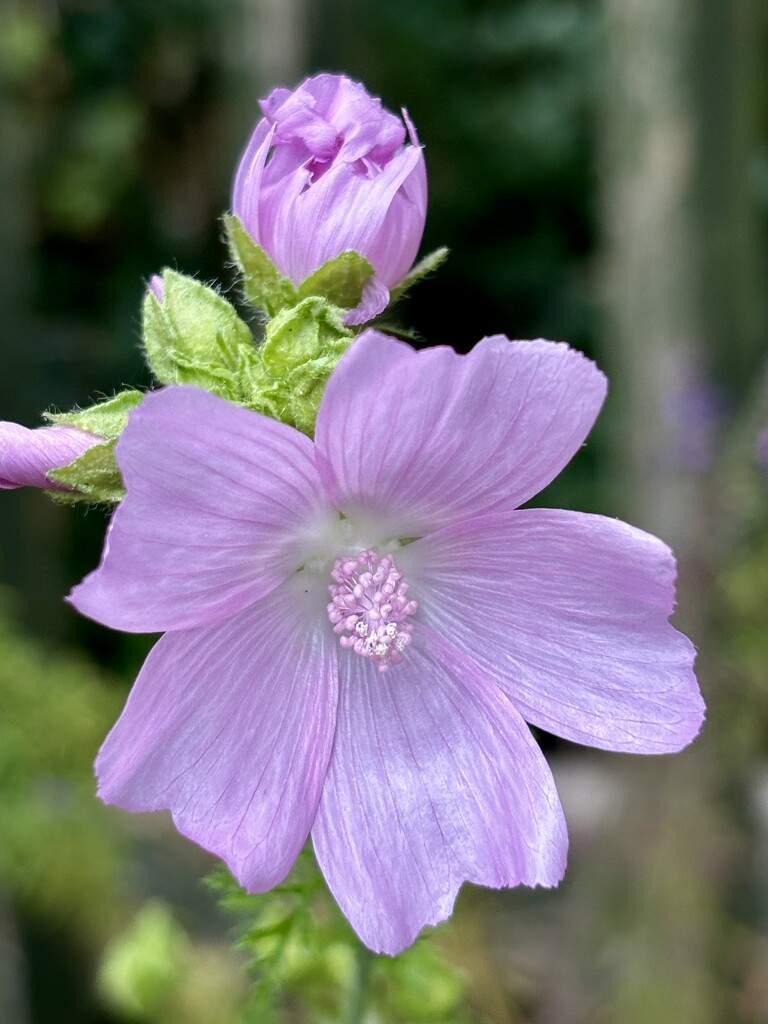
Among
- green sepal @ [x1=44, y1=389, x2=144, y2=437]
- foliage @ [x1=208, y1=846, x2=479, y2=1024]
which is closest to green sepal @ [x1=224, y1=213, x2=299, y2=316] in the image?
green sepal @ [x1=44, y1=389, x2=144, y2=437]

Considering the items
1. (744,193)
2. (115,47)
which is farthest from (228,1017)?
(115,47)

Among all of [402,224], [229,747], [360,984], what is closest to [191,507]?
[229,747]

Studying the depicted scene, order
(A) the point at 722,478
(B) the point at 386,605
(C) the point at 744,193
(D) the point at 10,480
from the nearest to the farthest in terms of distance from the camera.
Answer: (D) the point at 10,480, (B) the point at 386,605, (C) the point at 744,193, (A) the point at 722,478

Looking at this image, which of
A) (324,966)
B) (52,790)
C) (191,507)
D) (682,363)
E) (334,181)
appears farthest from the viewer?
(682,363)

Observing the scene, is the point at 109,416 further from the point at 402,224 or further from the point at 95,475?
the point at 402,224

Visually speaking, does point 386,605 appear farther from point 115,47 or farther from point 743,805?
point 115,47

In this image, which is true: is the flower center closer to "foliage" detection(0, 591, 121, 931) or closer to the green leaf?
the green leaf
